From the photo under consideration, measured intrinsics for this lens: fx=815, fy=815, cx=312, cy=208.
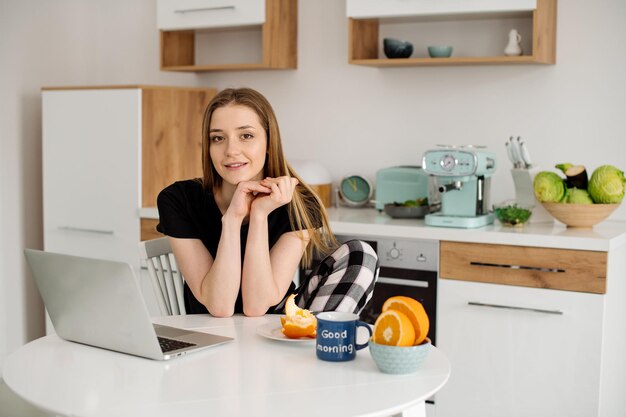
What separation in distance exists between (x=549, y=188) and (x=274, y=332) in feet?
5.26

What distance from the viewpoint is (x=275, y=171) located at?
7.33 ft

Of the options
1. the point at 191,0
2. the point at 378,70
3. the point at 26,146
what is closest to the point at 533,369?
the point at 378,70

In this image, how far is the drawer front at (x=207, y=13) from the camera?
11.9 feet

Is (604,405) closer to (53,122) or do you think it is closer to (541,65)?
(541,65)

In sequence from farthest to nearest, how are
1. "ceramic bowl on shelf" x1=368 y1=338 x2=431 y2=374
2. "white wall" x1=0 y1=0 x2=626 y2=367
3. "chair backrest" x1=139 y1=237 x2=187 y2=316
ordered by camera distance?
"white wall" x1=0 y1=0 x2=626 y2=367 < "chair backrest" x1=139 y1=237 x2=187 y2=316 < "ceramic bowl on shelf" x1=368 y1=338 x2=431 y2=374

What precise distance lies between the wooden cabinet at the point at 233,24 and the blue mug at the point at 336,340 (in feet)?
7.54

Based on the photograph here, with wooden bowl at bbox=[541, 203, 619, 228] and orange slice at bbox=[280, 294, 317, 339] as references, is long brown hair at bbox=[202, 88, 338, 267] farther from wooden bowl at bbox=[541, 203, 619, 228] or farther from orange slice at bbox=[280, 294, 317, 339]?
wooden bowl at bbox=[541, 203, 619, 228]

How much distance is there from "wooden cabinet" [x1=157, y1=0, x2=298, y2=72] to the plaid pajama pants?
1792 millimetres

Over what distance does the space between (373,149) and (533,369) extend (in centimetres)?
133

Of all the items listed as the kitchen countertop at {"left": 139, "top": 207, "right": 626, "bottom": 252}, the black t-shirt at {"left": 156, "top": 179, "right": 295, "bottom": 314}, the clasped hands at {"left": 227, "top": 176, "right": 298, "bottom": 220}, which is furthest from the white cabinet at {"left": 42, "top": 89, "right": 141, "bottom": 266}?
the clasped hands at {"left": 227, "top": 176, "right": 298, "bottom": 220}

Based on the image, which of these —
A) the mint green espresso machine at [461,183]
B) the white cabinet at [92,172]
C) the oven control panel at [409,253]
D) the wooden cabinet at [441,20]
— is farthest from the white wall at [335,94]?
the oven control panel at [409,253]

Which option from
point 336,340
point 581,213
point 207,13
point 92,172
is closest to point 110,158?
point 92,172

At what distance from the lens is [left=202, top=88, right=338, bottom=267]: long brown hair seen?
85.1 inches

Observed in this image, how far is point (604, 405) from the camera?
2859mm
